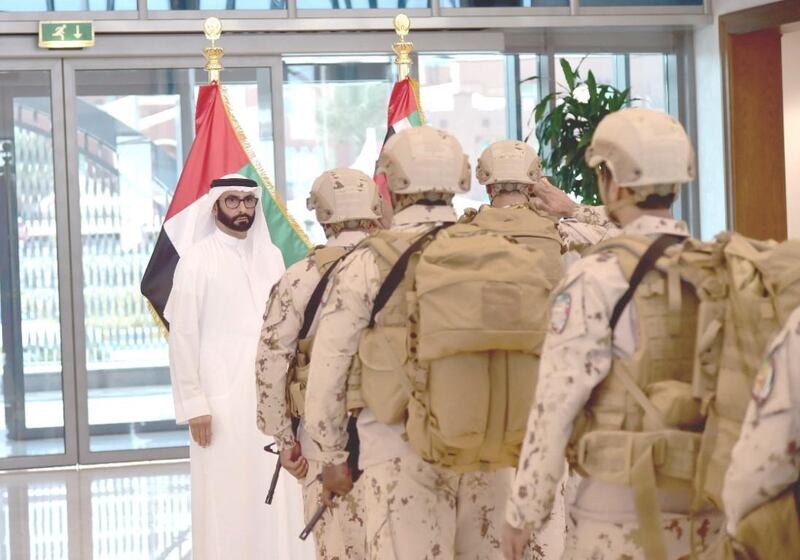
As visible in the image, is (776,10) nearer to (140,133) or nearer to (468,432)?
(140,133)

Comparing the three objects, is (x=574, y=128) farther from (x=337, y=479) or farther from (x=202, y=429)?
(x=337, y=479)

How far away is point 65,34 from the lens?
9.25m

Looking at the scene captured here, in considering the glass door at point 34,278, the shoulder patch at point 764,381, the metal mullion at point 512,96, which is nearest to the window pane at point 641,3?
the metal mullion at point 512,96

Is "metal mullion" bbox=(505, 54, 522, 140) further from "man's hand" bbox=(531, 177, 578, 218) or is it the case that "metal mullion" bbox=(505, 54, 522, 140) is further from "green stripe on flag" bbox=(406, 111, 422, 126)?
"man's hand" bbox=(531, 177, 578, 218)

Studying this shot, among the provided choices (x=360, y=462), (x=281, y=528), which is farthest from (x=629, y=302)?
(x=281, y=528)

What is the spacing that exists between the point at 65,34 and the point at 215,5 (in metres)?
1.08

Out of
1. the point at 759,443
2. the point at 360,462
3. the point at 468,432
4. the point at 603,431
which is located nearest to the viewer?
the point at 759,443

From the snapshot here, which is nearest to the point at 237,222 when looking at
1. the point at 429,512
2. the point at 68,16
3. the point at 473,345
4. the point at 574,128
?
the point at 429,512

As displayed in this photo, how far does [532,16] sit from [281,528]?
222 inches

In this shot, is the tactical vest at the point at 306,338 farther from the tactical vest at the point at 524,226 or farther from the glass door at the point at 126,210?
the glass door at the point at 126,210

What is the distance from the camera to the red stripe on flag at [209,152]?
728 centimetres

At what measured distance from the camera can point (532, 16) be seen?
32.5 ft

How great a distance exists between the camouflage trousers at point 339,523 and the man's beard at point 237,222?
1.55m

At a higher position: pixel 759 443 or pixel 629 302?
pixel 629 302
